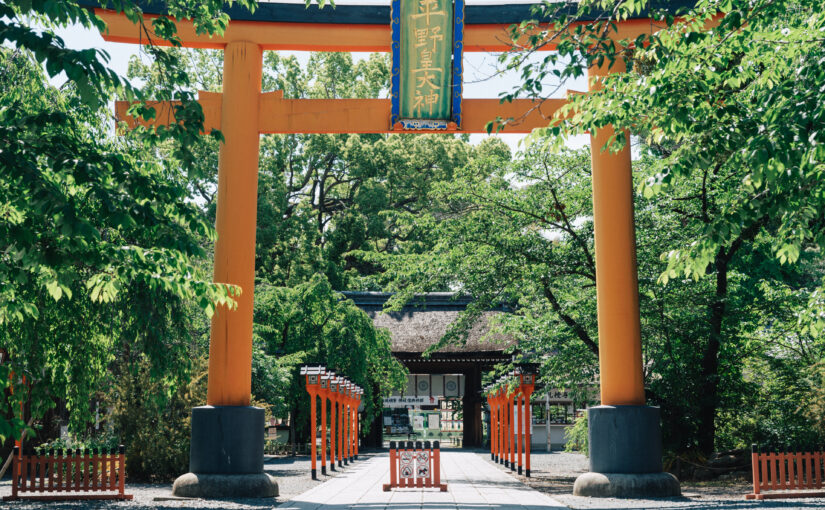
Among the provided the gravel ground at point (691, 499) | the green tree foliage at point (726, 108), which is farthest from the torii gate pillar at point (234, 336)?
the green tree foliage at point (726, 108)

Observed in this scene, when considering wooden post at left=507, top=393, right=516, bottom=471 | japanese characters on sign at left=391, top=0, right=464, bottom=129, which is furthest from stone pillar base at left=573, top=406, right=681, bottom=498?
wooden post at left=507, top=393, right=516, bottom=471

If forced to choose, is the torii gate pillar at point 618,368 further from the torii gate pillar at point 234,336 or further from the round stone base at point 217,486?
the torii gate pillar at point 234,336

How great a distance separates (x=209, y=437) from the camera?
1031 cm

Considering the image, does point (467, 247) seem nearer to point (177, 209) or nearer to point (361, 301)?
point (177, 209)

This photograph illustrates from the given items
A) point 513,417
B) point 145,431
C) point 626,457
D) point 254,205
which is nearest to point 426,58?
point 254,205

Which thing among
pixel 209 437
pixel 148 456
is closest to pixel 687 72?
pixel 209 437

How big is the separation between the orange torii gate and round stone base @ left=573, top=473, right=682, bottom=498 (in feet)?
0.06

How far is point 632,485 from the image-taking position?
988cm

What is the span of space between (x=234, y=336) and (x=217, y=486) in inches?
79.3

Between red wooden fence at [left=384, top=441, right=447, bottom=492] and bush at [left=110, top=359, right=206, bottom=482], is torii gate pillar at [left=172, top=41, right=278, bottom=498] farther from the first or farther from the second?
bush at [left=110, top=359, right=206, bottom=482]

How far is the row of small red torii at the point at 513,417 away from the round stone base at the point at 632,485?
4.73 metres

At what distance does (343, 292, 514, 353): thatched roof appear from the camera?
94.7 ft

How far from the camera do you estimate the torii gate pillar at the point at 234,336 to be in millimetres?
10266

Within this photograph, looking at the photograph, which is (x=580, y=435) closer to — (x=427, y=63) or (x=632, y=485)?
(x=632, y=485)
